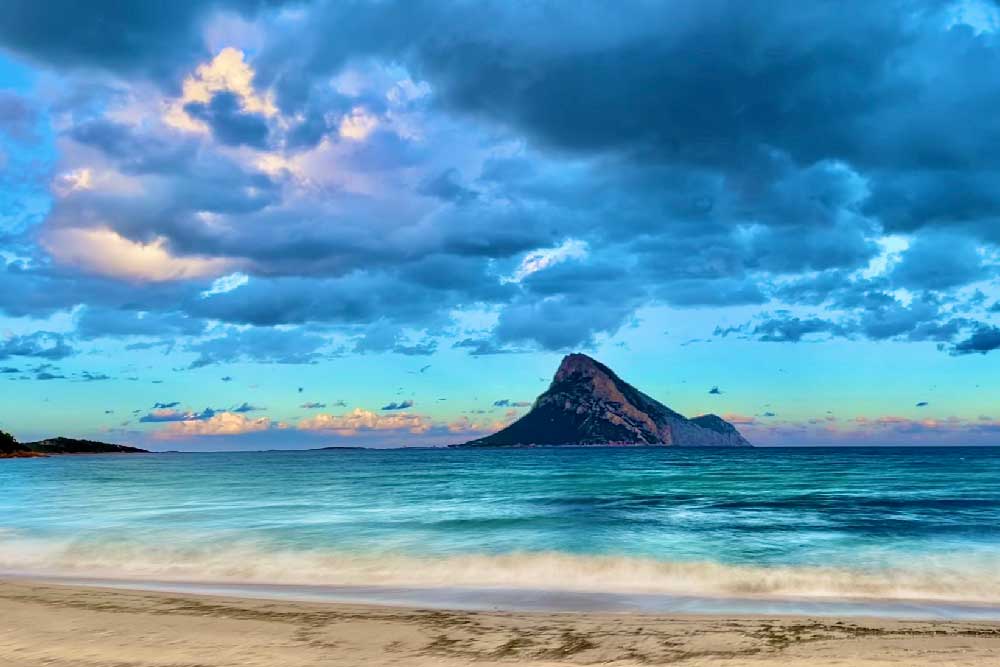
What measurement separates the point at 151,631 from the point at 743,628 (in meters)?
11.6

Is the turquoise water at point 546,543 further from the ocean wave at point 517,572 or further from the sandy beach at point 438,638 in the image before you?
the sandy beach at point 438,638

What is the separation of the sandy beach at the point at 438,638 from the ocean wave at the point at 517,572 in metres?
5.41

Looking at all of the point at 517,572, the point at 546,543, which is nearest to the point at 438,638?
the point at 517,572

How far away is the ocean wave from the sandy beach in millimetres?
5414

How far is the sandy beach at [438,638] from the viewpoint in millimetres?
11820

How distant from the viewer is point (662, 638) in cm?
1330

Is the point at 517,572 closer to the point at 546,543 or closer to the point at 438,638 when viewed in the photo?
the point at 546,543

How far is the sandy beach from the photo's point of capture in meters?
11.8

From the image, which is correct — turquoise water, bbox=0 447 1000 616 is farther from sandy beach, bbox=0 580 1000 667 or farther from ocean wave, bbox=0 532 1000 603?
sandy beach, bbox=0 580 1000 667

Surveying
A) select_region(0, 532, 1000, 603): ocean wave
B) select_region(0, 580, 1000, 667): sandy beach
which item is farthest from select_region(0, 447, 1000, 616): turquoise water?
Result: select_region(0, 580, 1000, 667): sandy beach

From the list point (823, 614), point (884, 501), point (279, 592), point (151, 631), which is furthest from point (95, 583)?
point (884, 501)

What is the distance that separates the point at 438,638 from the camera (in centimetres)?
1334

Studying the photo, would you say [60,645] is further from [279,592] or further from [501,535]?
[501,535]

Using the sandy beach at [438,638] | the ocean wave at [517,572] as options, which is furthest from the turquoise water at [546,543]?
the sandy beach at [438,638]
